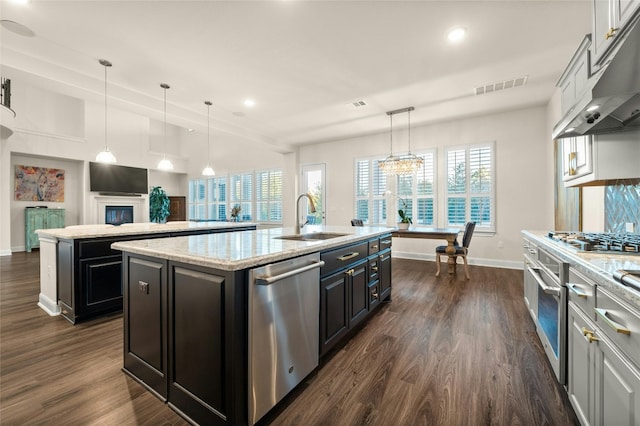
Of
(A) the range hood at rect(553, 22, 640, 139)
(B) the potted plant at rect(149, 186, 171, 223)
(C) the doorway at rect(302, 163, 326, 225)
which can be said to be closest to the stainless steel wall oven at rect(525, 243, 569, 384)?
(A) the range hood at rect(553, 22, 640, 139)

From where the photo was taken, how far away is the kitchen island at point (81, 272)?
2.71 metres

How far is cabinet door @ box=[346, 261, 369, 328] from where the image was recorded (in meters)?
2.36

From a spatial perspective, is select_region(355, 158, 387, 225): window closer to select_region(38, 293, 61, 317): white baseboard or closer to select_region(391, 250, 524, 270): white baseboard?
select_region(391, 250, 524, 270): white baseboard

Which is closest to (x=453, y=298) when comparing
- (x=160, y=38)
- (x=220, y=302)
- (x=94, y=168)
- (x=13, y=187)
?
(x=220, y=302)

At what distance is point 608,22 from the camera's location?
54.6 inches

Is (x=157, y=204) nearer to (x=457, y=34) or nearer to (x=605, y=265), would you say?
(x=457, y=34)

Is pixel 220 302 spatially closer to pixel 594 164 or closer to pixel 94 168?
pixel 594 164

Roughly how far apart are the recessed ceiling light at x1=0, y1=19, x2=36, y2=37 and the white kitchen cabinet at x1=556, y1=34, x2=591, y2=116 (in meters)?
4.88

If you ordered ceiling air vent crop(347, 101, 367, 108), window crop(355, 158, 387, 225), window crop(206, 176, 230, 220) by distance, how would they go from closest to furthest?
1. ceiling air vent crop(347, 101, 367, 108)
2. window crop(355, 158, 387, 225)
3. window crop(206, 176, 230, 220)

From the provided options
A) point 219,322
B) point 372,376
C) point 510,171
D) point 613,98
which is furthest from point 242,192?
point 613,98

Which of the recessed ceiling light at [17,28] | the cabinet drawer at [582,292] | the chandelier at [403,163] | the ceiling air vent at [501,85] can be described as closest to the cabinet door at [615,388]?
the cabinet drawer at [582,292]

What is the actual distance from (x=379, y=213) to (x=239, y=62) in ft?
14.8

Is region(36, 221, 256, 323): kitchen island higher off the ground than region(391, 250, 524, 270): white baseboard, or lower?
higher

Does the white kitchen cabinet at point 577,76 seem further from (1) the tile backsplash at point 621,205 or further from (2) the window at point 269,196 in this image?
(2) the window at point 269,196
